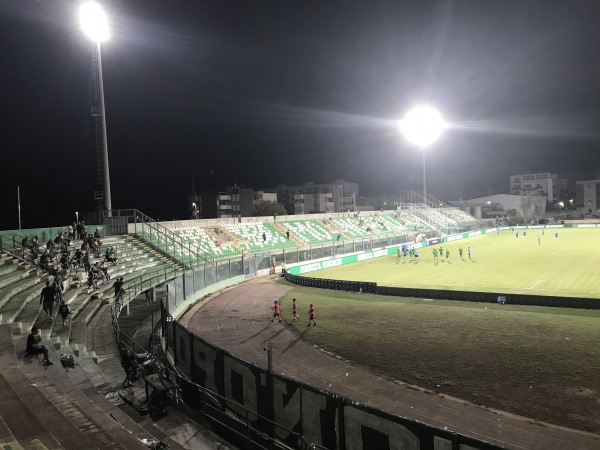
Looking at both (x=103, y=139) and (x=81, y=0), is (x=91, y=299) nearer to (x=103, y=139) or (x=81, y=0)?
(x=103, y=139)

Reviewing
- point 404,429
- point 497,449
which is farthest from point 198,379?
point 497,449

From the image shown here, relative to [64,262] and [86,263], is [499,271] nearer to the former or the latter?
[86,263]

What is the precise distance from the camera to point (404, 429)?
22.4 ft

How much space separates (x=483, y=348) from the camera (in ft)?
56.4

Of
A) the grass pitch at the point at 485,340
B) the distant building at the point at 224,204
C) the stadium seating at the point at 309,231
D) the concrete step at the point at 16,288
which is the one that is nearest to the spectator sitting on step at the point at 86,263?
the concrete step at the point at 16,288

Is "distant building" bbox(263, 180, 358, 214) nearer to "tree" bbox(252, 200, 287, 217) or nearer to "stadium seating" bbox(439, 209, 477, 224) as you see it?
"stadium seating" bbox(439, 209, 477, 224)

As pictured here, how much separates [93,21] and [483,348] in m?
29.2

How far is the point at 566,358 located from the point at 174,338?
44.9ft

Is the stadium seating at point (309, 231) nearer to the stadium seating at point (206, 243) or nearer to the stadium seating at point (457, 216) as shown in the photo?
the stadium seating at point (206, 243)

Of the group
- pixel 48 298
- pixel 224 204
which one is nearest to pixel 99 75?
pixel 48 298

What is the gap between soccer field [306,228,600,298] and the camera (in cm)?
3003

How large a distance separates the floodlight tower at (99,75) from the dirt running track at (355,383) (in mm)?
12285

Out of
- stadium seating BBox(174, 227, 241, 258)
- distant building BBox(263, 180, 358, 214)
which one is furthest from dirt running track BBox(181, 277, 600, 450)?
distant building BBox(263, 180, 358, 214)

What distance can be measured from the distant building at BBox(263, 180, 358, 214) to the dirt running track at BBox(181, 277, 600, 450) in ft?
323
